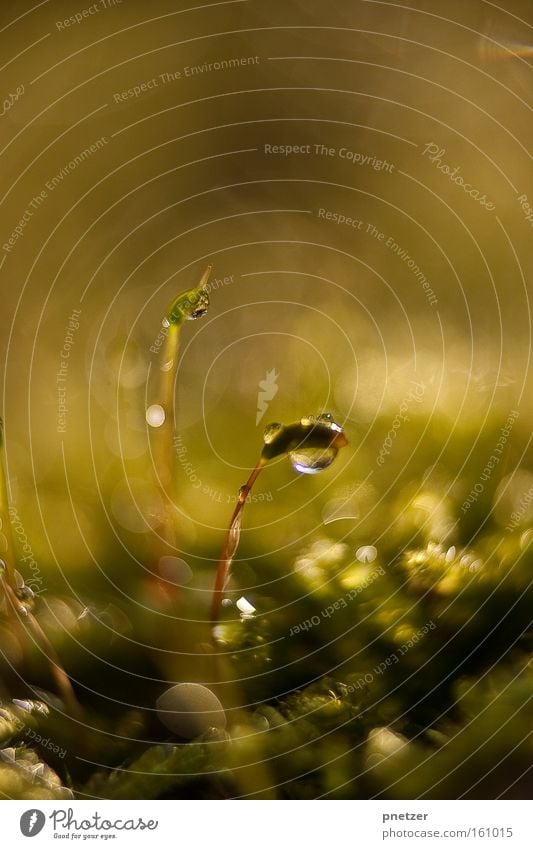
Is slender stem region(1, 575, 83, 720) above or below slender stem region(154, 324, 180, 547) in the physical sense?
below

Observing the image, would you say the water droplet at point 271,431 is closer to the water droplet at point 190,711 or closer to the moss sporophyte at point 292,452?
the moss sporophyte at point 292,452

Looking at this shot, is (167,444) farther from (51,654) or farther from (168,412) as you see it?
(51,654)

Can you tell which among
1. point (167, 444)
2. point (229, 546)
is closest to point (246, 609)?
point (229, 546)

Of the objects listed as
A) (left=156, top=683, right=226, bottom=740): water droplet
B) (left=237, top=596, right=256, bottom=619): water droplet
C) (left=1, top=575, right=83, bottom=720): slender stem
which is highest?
(left=237, top=596, right=256, bottom=619): water droplet
